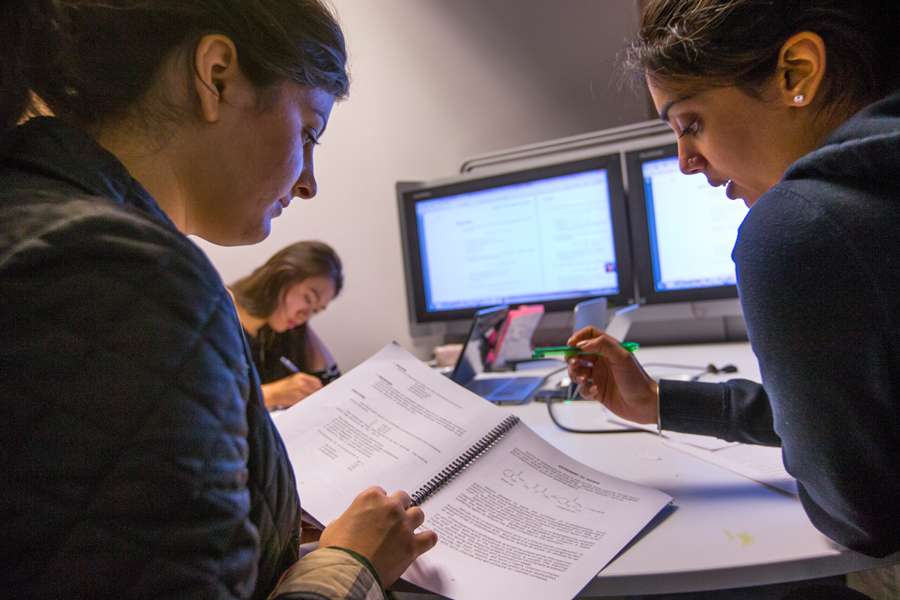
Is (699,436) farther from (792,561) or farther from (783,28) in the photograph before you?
(783,28)

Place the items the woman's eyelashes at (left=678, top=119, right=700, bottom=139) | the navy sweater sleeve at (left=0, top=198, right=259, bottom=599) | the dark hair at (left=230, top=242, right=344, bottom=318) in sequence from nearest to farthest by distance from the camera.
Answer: the navy sweater sleeve at (left=0, top=198, right=259, bottom=599) < the woman's eyelashes at (left=678, top=119, right=700, bottom=139) < the dark hair at (left=230, top=242, right=344, bottom=318)

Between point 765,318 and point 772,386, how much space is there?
0.22 ft

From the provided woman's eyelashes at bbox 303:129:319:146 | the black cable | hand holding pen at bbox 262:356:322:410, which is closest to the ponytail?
woman's eyelashes at bbox 303:129:319:146

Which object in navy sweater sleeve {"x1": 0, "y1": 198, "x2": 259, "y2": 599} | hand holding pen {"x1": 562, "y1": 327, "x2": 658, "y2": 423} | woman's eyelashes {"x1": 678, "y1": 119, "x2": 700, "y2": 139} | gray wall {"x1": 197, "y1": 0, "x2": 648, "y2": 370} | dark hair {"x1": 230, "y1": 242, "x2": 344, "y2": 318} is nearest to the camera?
navy sweater sleeve {"x1": 0, "y1": 198, "x2": 259, "y2": 599}

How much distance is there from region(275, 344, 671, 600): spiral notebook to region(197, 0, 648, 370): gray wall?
0.80 meters

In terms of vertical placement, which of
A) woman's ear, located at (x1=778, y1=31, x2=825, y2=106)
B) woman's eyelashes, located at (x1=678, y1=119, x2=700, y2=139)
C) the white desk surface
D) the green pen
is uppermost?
woman's ear, located at (x1=778, y1=31, x2=825, y2=106)

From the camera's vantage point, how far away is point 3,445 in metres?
0.31

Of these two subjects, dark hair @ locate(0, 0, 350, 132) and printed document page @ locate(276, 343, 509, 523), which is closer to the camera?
dark hair @ locate(0, 0, 350, 132)

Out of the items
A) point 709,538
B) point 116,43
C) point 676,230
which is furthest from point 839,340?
point 676,230

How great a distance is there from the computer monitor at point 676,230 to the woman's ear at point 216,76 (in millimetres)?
1092

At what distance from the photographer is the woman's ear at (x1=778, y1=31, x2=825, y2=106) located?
544mm

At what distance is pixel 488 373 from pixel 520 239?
37cm

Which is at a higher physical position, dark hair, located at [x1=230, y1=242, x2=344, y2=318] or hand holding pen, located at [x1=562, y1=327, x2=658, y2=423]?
dark hair, located at [x1=230, y1=242, x2=344, y2=318]

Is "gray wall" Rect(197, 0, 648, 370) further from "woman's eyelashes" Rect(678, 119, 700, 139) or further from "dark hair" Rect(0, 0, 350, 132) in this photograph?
"dark hair" Rect(0, 0, 350, 132)
